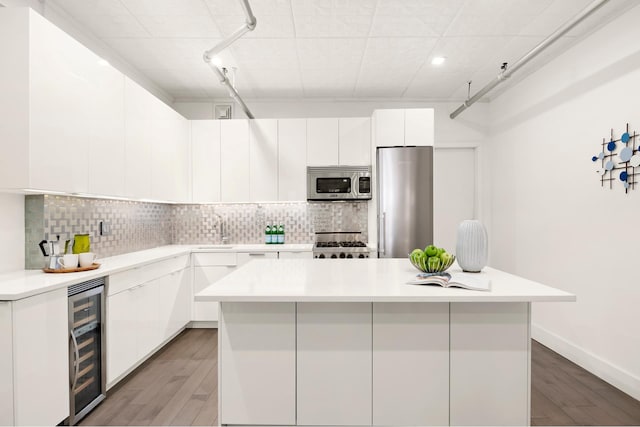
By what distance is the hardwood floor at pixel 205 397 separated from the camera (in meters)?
2.34

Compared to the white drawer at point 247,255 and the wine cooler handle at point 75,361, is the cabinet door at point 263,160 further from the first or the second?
the wine cooler handle at point 75,361

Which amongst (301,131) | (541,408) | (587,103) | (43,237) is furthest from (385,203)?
(43,237)

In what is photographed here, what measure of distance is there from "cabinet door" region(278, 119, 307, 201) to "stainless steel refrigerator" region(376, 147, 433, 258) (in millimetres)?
1054

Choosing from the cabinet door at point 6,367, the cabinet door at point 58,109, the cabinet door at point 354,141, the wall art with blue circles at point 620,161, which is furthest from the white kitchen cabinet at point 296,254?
the wall art with blue circles at point 620,161

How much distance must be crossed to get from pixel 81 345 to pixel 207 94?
11.3 ft

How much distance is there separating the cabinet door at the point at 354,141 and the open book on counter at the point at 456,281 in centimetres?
270

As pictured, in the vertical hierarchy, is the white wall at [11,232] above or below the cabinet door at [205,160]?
below

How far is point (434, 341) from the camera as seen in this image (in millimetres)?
1910

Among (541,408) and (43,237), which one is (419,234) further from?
(43,237)

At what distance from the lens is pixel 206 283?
425 centimetres

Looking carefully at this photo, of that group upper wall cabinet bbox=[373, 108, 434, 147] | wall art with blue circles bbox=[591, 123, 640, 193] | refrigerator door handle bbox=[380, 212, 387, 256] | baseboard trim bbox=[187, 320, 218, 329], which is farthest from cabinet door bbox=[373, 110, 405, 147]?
baseboard trim bbox=[187, 320, 218, 329]

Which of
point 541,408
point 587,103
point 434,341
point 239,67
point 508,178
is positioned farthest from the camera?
point 508,178

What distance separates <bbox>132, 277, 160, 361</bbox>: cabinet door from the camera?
9.76 ft

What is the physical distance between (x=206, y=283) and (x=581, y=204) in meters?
3.91
